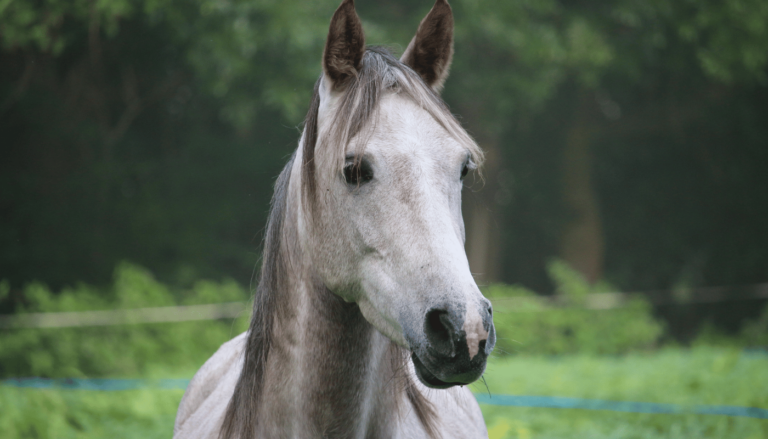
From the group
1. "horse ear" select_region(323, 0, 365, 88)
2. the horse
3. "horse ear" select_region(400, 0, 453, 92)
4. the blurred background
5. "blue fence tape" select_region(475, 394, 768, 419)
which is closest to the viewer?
the horse

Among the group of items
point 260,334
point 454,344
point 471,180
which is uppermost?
point 454,344

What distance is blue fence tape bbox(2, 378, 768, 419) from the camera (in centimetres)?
514

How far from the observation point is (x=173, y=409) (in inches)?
229

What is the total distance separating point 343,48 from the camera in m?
1.89

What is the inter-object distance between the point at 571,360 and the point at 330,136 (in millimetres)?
8307

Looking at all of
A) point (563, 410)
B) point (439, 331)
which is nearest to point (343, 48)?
point (439, 331)

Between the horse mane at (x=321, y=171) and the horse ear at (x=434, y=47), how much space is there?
0.42 feet

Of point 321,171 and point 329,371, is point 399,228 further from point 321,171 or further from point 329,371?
point 329,371

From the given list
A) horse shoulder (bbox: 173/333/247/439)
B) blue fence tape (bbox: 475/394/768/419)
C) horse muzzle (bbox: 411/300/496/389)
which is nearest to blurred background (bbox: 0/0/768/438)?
blue fence tape (bbox: 475/394/768/419)

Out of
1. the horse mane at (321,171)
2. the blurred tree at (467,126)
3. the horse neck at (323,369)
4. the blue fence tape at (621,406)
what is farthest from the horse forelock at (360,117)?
the blurred tree at (467,126)

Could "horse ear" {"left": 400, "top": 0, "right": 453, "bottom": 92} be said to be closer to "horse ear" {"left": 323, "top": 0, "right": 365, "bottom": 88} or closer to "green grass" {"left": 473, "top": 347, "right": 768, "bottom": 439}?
"horse ear" {"left": 323, "top": 0, "right": 365, "bottom": 88}

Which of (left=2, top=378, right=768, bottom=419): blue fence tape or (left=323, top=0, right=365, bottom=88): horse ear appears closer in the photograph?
(left=323, top=0, right=365, bottom=88): horse ear

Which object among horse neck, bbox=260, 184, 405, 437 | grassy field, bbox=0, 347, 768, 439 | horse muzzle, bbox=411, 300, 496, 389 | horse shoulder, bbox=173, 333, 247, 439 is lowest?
grassy field, bbox=0, 347, 768, 439

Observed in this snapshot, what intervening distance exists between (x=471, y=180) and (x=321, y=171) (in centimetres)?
1104
